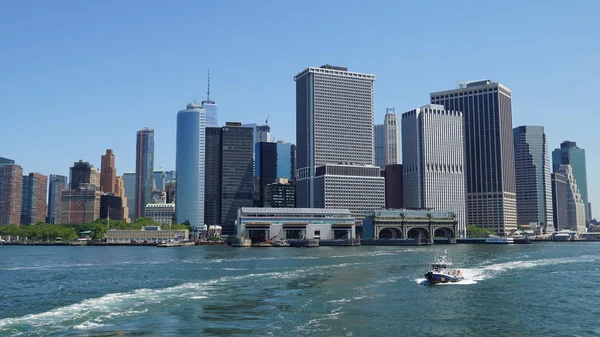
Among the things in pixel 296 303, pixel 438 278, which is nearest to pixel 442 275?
pixel 438 278

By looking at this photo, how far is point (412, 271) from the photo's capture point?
113375 mm

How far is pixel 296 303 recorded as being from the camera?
72.1 metres

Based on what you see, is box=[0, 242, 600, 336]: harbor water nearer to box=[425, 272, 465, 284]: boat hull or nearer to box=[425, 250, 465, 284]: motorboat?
box=[425, 272, 465, 284]: boat hull

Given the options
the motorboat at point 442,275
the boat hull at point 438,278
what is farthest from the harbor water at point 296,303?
the motorboat at point 442,275

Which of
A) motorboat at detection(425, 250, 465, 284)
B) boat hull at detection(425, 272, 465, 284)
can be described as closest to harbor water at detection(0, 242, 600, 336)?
boat hull at detection(425, 272, 465, 284)

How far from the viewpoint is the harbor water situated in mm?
58312

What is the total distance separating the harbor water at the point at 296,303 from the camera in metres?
58.3

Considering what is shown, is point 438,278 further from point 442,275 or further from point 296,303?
point 296,303

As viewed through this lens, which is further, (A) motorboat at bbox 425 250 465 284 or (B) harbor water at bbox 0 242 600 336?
(A) motorboat at bbox 425 250 465 284

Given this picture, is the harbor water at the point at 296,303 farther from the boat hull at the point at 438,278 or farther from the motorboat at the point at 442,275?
the motorboat at the point at 442,275

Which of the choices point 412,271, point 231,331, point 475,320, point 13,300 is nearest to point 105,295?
point 13,300

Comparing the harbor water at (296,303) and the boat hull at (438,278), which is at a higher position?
the boat hull at (438,278)

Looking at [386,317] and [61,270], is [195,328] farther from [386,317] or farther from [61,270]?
[61,270]

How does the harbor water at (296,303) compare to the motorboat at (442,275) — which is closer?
the harbor water at (296,303)
